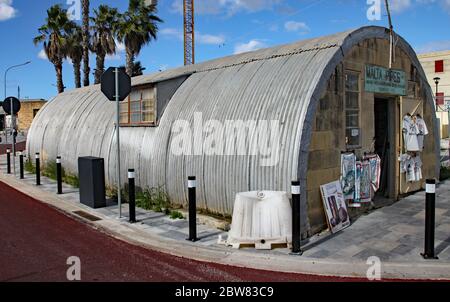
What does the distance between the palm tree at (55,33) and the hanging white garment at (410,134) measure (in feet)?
96.1

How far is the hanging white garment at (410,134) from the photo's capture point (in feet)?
34.2

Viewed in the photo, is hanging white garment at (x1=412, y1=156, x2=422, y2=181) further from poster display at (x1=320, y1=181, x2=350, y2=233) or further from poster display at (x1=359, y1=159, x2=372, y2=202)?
poster display at (x1=320, y1=181, x2=350, y2=233)

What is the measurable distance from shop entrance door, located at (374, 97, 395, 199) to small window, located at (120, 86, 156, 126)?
592cm

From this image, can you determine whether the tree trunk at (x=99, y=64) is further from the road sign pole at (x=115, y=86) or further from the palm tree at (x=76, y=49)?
the road sign pole at (x=115, y=86)

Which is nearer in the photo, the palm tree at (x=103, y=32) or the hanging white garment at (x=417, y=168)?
the hanging white garment at (x=417, y=168)

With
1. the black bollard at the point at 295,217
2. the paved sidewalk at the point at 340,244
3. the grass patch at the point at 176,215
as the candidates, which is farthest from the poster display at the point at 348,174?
the grass patch at the point at 176,215

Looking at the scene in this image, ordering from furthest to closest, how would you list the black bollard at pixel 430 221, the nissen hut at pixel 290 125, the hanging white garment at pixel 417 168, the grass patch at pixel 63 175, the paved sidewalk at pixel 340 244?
the grass patch at pixel 63 175, the hanging white garment at pixel 417 168, the nissen hut at pixel 290 125, the black bollard at pixel 430 221, the paved sidewalk at pixel 340 244

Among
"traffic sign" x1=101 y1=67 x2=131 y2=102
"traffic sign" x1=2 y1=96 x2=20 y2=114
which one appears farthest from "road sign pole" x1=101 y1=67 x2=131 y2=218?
"traffic sign" x1=2 y1=96 x2=20 y2=114

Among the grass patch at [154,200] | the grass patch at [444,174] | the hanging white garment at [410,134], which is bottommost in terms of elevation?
the grass patch at [154,200]

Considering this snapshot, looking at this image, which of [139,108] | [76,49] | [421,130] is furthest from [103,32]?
[421,130]

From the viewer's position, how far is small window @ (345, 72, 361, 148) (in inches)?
340

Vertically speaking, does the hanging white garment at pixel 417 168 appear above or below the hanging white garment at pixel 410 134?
below

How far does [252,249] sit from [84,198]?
546 centimetres
